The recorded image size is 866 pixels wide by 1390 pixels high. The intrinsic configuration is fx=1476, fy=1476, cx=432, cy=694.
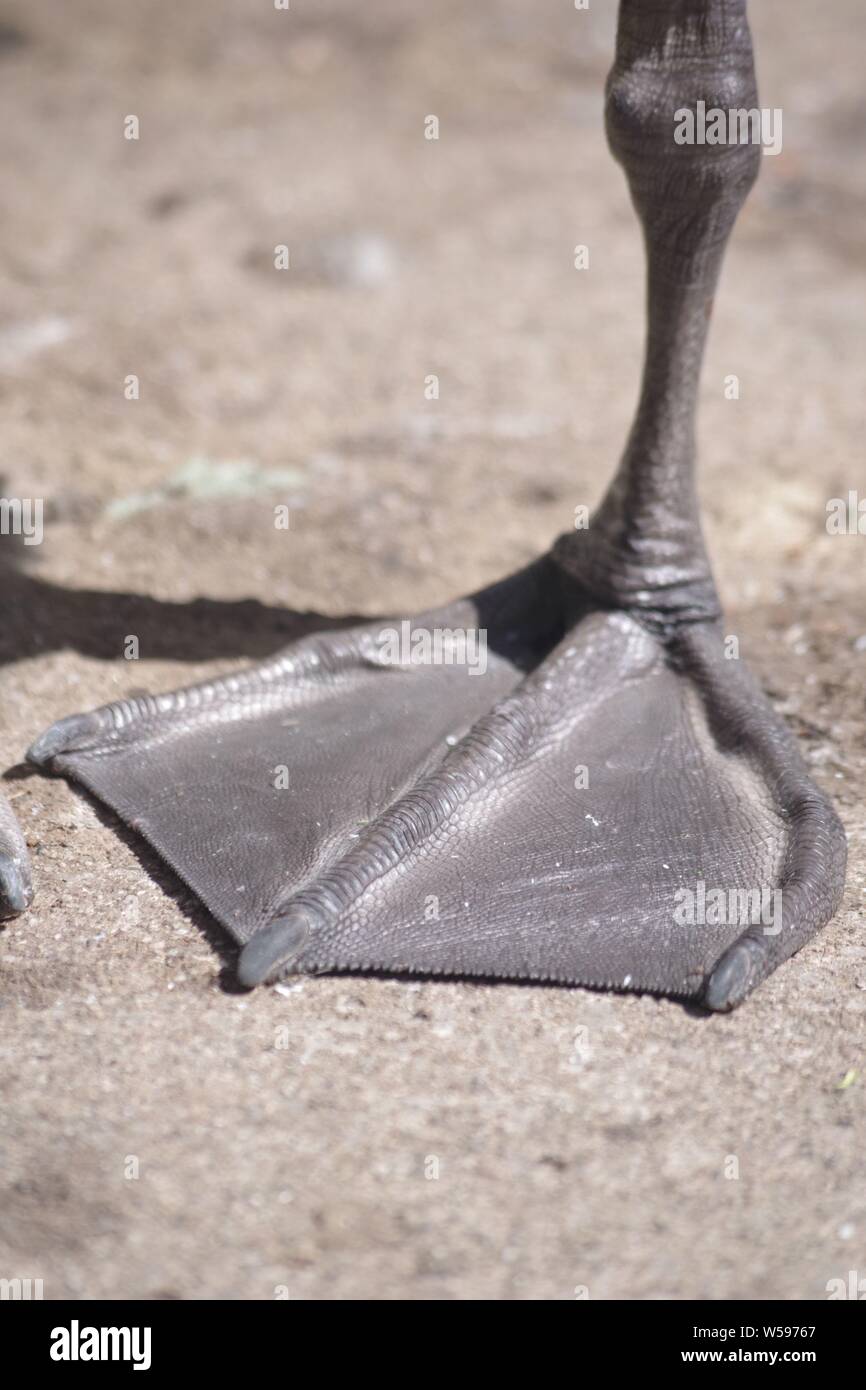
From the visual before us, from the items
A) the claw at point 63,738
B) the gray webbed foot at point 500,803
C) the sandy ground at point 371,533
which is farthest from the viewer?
the claw at point 63,738

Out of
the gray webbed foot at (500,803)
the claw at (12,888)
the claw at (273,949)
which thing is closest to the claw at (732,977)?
the gray webbed foot at (500,803)

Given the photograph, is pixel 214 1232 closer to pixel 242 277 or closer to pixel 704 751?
pixel 704 751

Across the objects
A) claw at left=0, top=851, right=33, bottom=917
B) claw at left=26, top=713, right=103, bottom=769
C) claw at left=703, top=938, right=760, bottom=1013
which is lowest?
claw at left=703, top=938, right=760, bottom=1013

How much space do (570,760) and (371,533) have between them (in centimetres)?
162

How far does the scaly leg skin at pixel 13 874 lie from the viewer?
287cm

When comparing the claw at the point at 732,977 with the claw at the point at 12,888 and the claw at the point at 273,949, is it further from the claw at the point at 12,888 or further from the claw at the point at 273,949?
the claw at the point at 12,888

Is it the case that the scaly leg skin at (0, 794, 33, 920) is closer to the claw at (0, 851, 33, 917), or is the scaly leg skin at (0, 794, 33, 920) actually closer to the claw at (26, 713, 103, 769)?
the claw at (0, 851, 33, 917)

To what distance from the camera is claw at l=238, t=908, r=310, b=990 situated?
2.69 meters

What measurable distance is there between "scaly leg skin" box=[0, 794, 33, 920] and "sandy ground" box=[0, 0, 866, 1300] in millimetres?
67

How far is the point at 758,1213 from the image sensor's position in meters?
2.30

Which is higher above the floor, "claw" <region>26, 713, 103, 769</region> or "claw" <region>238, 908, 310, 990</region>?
"claw" <region>26, 713, 103, 769</region>

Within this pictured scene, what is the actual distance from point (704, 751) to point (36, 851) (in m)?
1.47

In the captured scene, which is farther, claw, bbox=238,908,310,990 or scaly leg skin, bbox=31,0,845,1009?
scaly leg skin, bbox=31,0,845,1009

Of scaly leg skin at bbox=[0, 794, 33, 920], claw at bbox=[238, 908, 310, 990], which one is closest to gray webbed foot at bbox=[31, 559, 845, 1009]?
claw at bbox=[238, 908, 310, 990]
